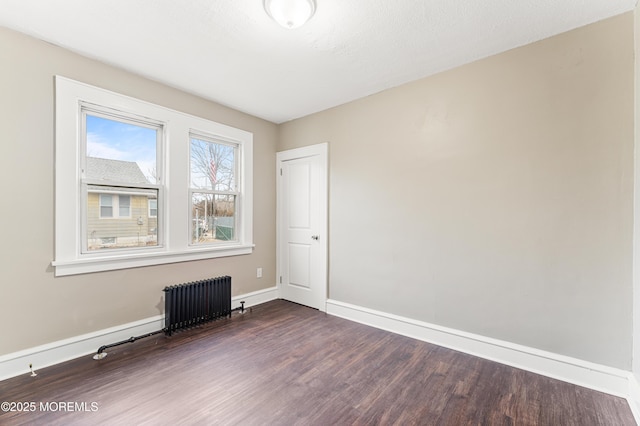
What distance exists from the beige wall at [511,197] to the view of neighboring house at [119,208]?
7.52ft

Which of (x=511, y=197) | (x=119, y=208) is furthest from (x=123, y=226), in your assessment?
(x=511, y=197)

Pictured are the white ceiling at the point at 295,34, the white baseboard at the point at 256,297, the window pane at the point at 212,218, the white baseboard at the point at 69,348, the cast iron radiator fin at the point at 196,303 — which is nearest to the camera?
the white ceiling at the point at 295,34

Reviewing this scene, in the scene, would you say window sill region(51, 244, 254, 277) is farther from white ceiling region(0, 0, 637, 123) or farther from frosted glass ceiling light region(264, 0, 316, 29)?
frosted glass ceiling light region(264, 0, 316, 29)

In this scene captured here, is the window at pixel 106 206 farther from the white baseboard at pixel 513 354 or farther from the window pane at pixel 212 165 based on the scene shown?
the white baseboard at pixel 513 354

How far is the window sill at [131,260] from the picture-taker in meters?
2.30

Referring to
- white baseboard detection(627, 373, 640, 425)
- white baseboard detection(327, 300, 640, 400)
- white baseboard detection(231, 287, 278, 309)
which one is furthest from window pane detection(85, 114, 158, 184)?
white baseboard detection(627, 373, 640, 425)

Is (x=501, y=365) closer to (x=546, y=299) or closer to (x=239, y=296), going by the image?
(x=546, y=299)

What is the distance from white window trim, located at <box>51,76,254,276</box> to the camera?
2.28m

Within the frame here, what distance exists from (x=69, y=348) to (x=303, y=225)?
103 inches

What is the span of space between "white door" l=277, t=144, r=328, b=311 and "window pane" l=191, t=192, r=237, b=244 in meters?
0.75

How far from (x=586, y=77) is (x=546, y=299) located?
66.9 inches

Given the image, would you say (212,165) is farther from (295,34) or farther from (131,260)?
(295,34)

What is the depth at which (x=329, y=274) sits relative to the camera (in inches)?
139

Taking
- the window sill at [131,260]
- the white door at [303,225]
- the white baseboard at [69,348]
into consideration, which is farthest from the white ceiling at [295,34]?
the white baseboard at [69,348]
